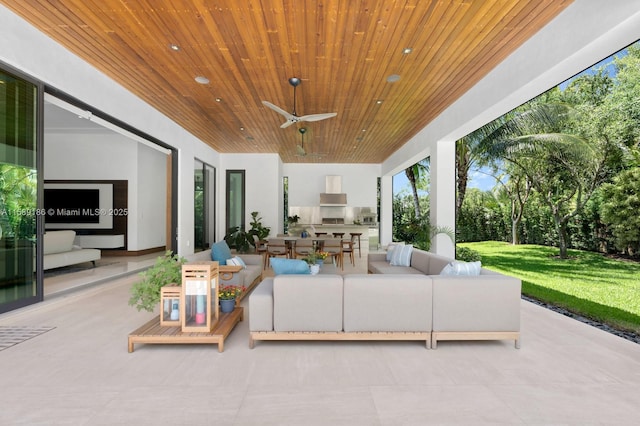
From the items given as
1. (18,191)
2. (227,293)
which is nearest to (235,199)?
(18,191)

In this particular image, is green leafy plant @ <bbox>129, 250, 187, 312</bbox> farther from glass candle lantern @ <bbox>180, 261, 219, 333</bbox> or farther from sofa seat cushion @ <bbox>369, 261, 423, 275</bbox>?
sofa seat cushion @ <bbox>369, 261, 423, 275</bbox>

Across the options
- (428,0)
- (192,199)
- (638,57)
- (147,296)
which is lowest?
(147,296)

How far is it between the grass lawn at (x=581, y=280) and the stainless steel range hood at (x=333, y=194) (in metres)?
5.18

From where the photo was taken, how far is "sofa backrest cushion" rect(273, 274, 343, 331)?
279cm

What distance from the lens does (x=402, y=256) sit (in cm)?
532

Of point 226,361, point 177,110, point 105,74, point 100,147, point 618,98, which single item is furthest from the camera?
point 100,147

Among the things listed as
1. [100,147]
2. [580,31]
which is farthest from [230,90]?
[100,147]

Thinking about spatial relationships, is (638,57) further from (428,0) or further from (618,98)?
(428,0)

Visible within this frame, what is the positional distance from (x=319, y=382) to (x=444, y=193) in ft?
16.9

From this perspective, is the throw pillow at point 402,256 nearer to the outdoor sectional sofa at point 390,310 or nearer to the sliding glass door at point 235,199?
the outdoor sectional sofa at point 390,310

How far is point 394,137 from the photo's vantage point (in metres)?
7.97

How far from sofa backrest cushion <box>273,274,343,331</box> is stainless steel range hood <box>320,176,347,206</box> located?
29.2 ft

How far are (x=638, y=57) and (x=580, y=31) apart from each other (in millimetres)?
5726

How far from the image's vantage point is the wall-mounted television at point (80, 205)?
823cm
